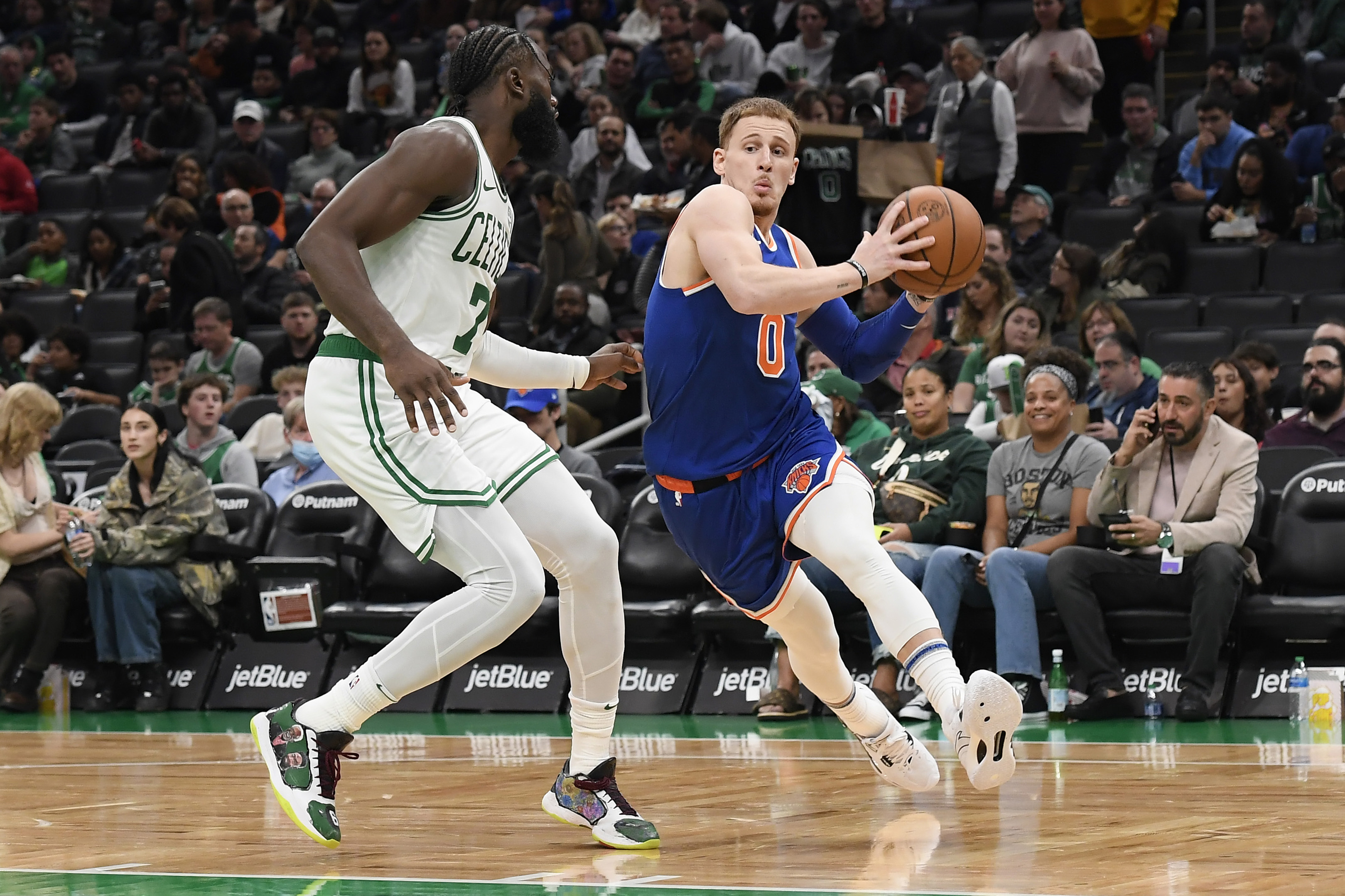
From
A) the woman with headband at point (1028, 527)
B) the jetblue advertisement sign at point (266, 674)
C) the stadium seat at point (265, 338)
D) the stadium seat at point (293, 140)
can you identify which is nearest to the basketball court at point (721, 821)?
the woman with headband at point (1028, 527)

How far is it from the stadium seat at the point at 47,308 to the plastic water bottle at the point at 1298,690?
10878 mm

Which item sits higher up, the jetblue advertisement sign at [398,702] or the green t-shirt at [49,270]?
the green t-shirt at [49,270]

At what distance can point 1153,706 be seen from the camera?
25.0ft

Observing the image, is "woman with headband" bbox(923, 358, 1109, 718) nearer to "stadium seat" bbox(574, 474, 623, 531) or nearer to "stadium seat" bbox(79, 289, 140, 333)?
"stadium seat" bbox(574, 474, 623, 531)

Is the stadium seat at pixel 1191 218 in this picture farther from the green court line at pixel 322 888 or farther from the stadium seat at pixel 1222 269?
the green court line at pixel 322 888

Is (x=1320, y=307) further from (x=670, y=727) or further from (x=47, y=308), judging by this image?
(x=47, y=308)

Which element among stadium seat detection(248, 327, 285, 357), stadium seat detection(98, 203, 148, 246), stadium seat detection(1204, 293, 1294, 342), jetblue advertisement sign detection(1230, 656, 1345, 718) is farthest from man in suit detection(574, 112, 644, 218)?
jetblue advertisement sign detection(1230, 656, 1345, 718)

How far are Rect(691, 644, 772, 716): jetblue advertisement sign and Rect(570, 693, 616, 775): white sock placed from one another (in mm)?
3773

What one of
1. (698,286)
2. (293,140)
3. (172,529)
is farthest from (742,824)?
(293,140)

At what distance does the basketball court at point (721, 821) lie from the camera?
3.84 metres

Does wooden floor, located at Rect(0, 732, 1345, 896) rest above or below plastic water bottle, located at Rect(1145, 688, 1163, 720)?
above

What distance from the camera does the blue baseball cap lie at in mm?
9344

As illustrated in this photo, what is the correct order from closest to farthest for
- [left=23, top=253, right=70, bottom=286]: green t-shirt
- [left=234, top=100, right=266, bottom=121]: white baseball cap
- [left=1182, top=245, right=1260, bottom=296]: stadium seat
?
[left=1182, top=245, right=1260, bottom=296]: stadium seat
[left=234, top=100, right=266, bottom=121]: white baseball cap
[left=23, top=253, right=70, bottom=286]: green t-shirt

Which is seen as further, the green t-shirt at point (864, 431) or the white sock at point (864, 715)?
the green t-shirt at point (864, 431)
